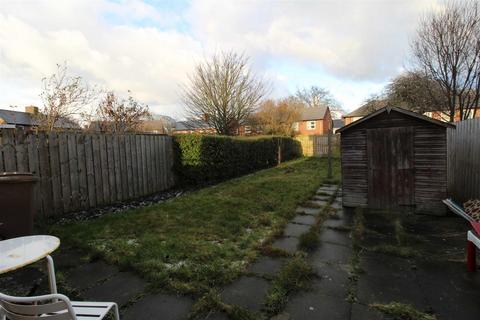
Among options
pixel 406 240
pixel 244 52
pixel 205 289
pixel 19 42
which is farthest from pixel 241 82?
pixel 205 289

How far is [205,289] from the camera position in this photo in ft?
8.70

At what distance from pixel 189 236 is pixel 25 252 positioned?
253 centimetres

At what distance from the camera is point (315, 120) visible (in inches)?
1612

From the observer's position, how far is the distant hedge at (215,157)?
8.58m

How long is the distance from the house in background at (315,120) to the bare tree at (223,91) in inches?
1018

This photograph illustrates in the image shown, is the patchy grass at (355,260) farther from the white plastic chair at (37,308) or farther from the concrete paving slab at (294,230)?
the white plastic chair at (37,308)

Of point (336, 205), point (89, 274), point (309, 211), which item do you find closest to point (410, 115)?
point (336, 205)

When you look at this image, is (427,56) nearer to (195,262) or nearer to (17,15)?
(195,262)

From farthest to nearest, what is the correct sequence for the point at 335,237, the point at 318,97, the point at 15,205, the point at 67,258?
the point at 318,97, the point at 335,237, the point at 15,205, the point at 67,258

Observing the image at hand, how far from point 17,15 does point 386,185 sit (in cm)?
952

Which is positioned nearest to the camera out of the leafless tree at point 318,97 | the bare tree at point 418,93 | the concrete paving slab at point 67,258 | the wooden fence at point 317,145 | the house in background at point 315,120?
the concrete paving slab at point 67,258

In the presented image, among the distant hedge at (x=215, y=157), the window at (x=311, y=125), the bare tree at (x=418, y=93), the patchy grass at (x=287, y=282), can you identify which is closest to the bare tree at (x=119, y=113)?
the distant hedge at (x=215, y=157)

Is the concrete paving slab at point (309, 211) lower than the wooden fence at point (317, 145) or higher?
lower

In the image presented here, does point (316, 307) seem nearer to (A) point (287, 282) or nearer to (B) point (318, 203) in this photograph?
(A) point (287, 282)
